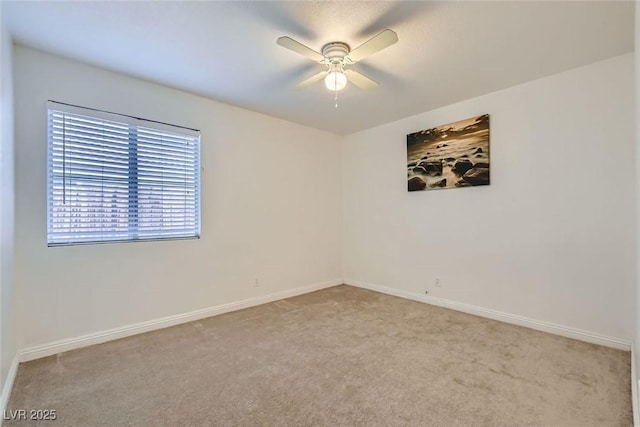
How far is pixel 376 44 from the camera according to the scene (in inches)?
78.4

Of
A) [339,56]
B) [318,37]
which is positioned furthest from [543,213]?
[318,37]

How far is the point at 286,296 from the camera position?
13.7 ft

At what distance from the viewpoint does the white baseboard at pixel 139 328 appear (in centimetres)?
243

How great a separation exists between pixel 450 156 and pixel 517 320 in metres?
1.94

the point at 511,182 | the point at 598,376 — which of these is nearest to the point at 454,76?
the point at 511,182

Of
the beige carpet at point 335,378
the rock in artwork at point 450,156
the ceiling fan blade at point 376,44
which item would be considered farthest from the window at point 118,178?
the rock in artwork at point 450,156

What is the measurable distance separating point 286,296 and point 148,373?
2137 millimetres

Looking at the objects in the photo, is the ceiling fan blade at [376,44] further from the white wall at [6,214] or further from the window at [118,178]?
the white wall at [6,214]

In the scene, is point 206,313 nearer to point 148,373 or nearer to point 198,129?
point 148,373

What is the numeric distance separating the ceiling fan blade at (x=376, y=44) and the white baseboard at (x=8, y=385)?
10.2 ft

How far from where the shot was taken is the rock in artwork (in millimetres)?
3369

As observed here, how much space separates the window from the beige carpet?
107 cm

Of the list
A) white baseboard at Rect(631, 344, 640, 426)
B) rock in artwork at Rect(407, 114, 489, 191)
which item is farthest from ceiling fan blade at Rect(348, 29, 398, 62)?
white baseboard at Rect(631, 344, 640, 426)

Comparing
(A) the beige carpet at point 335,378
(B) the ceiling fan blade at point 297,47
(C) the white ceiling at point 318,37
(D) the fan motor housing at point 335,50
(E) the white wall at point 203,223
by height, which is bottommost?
(A) the beige carpet at point 335,378
